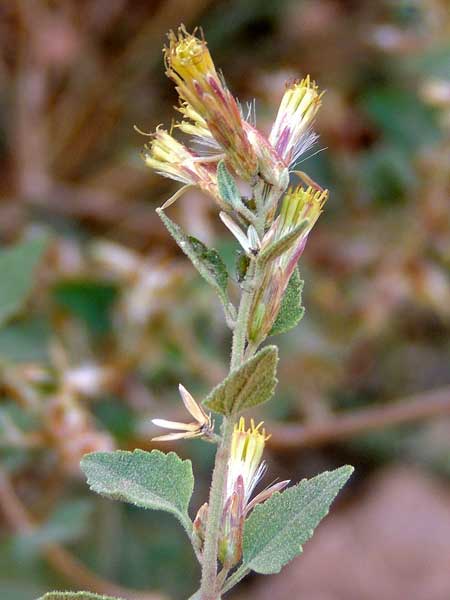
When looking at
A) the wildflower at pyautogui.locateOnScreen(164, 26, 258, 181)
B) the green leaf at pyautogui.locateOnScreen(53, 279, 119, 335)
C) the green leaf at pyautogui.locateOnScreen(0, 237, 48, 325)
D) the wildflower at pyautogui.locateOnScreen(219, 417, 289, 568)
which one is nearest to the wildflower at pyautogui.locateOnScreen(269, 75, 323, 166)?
the wildflower at pyautogui.locateOnScreen(164, 26, 258, 181)

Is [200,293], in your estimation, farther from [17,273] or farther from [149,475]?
[149,475]

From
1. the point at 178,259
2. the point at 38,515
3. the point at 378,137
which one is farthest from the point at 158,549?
the point at 378,137

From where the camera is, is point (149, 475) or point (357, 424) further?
point (357, 424)

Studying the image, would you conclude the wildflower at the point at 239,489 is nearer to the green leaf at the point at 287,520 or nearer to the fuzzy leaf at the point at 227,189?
the green leaf at the point at 287,520

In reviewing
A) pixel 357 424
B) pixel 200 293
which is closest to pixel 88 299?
pixel 200 293

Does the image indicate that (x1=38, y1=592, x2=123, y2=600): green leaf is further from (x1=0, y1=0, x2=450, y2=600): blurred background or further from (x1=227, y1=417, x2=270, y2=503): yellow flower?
(x1=0, y1=0, x2=450, y2=600): blurred background
